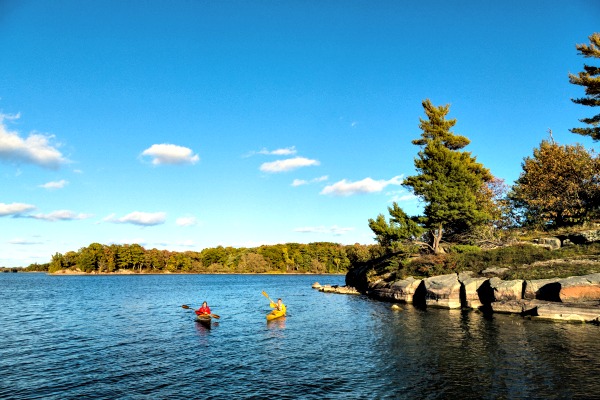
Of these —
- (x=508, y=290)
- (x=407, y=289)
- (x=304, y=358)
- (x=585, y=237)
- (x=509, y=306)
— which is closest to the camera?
(x=304, y=358)

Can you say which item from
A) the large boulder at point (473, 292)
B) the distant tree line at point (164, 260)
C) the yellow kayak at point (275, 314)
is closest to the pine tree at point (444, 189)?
the large boulder at point (473, 292)

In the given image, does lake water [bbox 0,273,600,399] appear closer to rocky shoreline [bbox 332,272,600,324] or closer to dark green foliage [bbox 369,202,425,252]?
rocky shoreline [bbox 332,272,600,324]

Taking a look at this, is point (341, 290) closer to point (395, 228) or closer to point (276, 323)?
point (395, 228)

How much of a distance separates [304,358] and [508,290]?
24.1 meters

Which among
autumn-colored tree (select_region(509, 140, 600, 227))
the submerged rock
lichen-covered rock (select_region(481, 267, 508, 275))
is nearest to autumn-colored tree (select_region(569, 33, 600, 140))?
autumn-colored tree (select_region(509, 140, 600, 227))

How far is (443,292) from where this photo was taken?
1618 inches

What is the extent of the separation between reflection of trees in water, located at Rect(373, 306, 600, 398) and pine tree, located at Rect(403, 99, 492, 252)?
66.8ft

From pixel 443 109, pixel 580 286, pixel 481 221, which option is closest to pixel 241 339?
pixel 580 286

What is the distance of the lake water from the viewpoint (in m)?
16.4

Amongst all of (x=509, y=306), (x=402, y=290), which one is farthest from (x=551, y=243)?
(x=402, y=290)

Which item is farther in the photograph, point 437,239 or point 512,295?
point 437,239

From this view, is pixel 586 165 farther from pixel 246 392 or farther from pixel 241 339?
pixel 246 392

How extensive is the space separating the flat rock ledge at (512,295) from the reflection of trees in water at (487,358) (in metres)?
1.87

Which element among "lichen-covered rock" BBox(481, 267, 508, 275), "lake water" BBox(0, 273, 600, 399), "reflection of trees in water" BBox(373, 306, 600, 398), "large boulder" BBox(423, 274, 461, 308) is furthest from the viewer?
"large boulder" BBox(423, 274, 461, 308)
